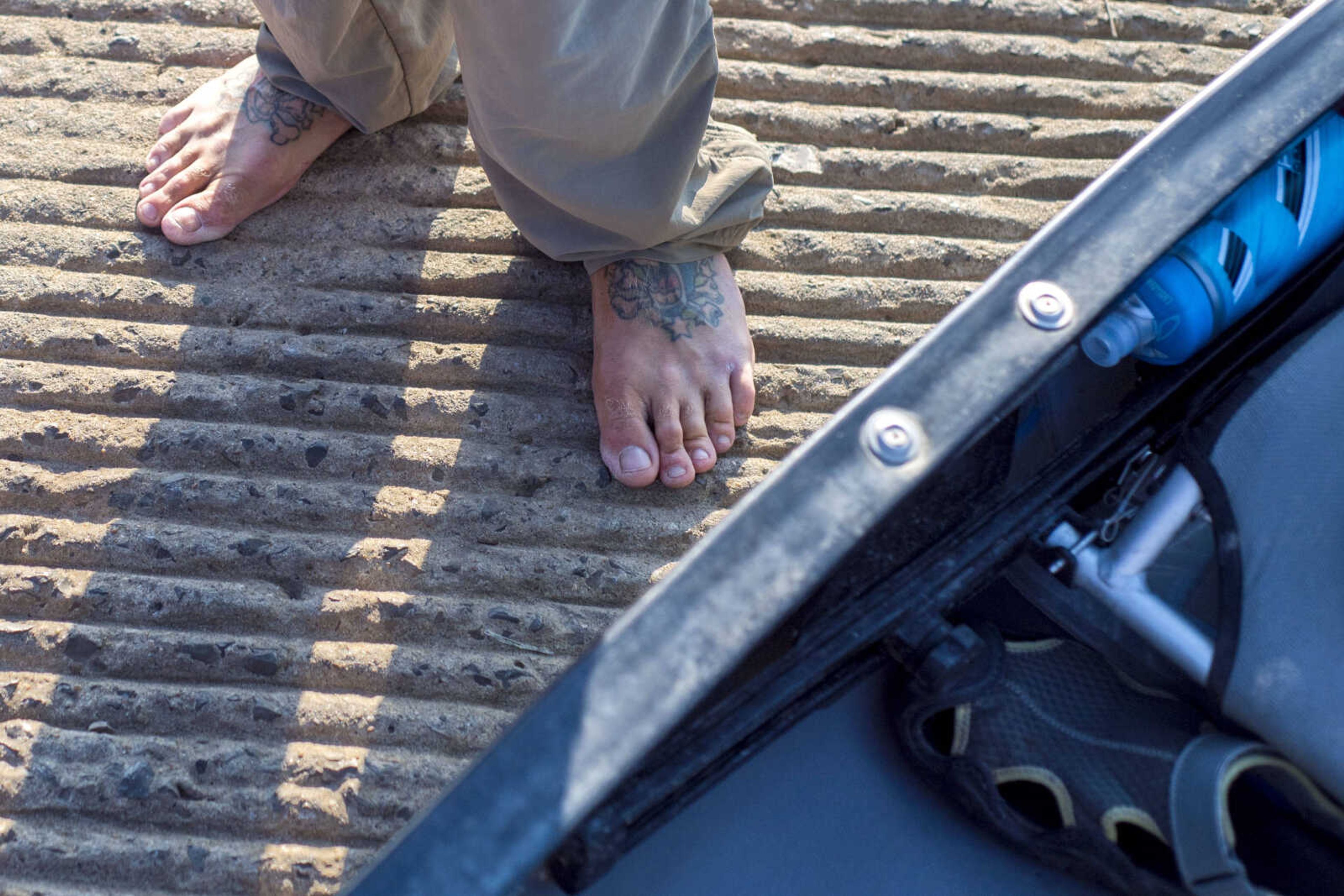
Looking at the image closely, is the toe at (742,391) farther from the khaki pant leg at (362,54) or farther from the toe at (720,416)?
the khaki pant leg at (362,54)

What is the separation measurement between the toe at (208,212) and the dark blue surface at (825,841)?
48.1 inches

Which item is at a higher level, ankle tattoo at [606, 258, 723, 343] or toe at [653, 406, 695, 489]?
ankle tattoo at [606, 258, 723, 343]

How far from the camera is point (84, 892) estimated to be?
1.17m

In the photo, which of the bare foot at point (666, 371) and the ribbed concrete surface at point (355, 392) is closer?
the ribbed concrete surface at point (355, 392)

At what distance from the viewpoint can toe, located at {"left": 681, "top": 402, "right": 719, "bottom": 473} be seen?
54.6 inches

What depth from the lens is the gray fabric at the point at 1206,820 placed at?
26.3 inches

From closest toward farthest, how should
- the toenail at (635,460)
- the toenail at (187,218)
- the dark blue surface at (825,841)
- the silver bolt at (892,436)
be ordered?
the silver bolt at (892,436) → the dark blue surface at (825,841) → the toenail at (635,460) → the toenail at (187,218)

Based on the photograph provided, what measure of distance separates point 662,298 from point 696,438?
21 cm

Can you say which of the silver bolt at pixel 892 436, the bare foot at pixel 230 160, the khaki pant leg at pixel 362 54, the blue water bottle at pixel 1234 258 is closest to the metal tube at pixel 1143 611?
the blue water bottle at pixel 1234 258

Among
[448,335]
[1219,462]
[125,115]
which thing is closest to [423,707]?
[448,335]

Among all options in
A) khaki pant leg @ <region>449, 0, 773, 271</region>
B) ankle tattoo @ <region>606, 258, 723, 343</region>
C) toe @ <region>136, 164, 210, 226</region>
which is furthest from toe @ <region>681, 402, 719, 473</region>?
toe @ <region>136, 164, 210, 226</region>

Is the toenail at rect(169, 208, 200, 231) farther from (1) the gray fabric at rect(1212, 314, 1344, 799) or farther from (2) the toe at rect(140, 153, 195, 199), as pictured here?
(1) the gray fabric at rect(1212, 314, 1344, 799)

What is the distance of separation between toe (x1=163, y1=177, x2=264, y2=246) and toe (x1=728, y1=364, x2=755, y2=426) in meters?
0.82

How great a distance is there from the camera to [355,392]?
1448mm
